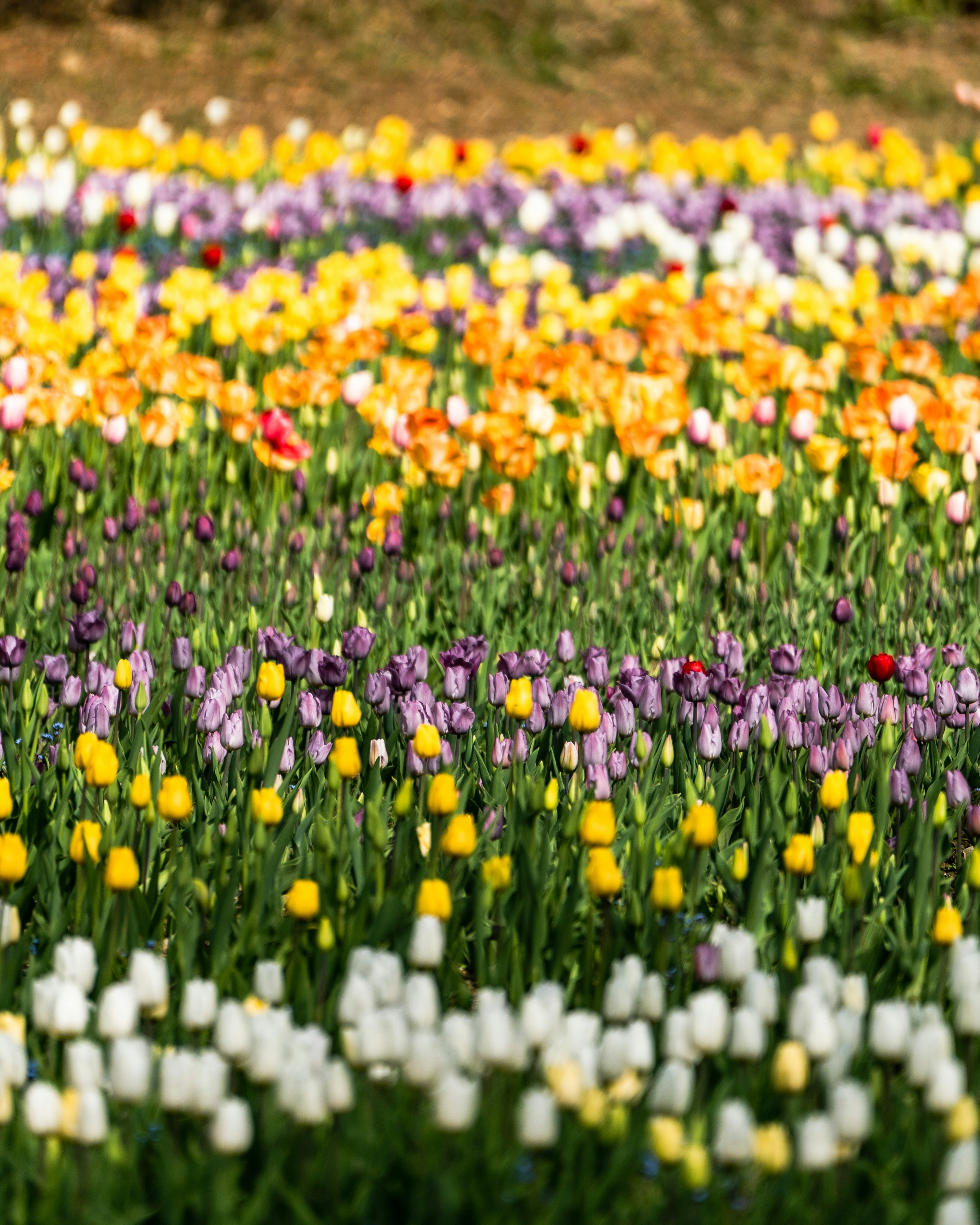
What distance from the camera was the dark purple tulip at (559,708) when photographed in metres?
3.08

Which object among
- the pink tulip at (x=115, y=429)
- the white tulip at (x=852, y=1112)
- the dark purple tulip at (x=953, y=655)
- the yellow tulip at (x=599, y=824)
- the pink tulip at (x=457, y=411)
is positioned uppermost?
the white tulip at (x=852, y=1112)

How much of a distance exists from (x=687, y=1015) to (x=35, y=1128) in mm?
826

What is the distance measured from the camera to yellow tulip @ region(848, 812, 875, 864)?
96.3 inches

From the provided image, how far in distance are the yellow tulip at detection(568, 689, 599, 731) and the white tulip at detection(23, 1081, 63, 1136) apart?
1283mm

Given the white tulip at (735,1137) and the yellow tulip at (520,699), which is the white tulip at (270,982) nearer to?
the white tulip at (735,1137)

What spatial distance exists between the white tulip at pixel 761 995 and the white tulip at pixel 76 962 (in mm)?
905

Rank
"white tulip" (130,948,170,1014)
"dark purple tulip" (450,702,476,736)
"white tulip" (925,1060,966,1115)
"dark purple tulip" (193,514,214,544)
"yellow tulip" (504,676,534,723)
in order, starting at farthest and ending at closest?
"dark purple tulip" (193,514,214,544)
"dark purple tulip" (450,702,476,736)
"yellow tulip" (504,676,534,723)
"white tulip" (130,948,170,1014)
"white tulip" (925,1060,966,1115)

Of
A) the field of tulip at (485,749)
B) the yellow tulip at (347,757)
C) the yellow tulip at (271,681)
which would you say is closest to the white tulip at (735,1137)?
the field of tulip at (485,749)

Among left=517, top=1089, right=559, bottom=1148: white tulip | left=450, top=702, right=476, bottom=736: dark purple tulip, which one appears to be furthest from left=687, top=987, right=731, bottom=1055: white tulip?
left=450, top=702, right=476, bottom=736: dark purple tulip

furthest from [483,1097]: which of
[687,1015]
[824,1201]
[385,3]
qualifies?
[385,3]

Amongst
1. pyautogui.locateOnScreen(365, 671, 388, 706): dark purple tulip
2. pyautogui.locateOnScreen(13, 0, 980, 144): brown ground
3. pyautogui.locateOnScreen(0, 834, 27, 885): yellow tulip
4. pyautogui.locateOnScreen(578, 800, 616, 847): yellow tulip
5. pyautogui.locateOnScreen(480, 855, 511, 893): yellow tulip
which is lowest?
pyautogui.locateOnScreen(13, 0, 980, 144): brown ground

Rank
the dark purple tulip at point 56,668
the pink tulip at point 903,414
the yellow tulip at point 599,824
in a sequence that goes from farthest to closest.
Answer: the pink tulip at point 903,414 → the dark purple tulip at point 56,668 → the yellow tulip at point 599,824

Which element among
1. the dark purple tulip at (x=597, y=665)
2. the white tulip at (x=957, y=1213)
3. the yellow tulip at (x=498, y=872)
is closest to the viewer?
the white tulip at (x=957, y=1213)

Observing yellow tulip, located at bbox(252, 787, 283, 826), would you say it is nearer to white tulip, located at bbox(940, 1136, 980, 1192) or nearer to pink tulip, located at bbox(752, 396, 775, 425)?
white tulip, located at bbox(940, 1136, 980, 1192)
